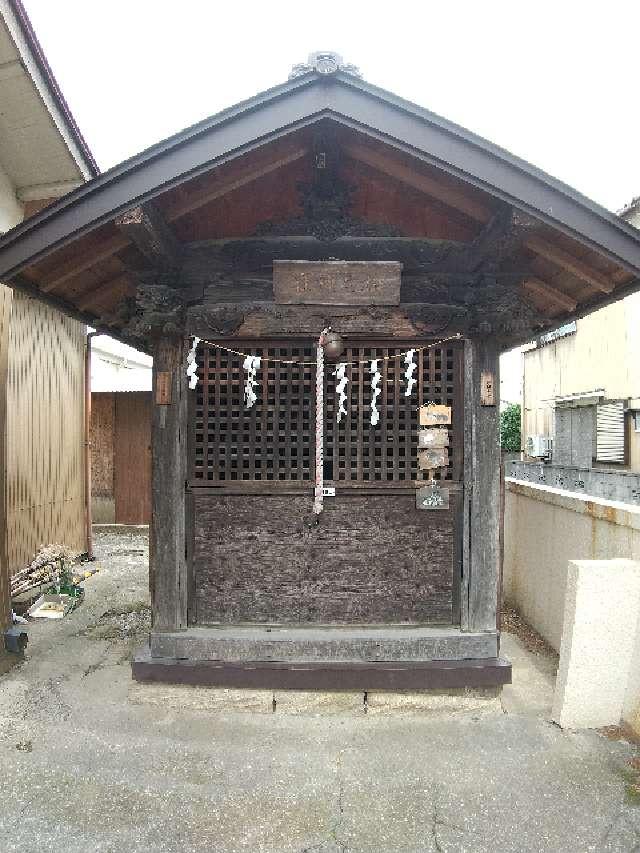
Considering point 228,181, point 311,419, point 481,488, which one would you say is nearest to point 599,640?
point 481,488

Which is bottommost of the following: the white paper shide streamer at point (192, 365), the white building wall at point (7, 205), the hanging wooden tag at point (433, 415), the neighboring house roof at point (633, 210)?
the hanging wooden tag at point (433, 415)

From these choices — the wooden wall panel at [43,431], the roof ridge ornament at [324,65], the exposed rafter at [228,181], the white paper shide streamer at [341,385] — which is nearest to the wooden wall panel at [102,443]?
the wooden wall panel at [43,431]

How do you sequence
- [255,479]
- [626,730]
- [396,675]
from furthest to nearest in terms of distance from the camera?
[255,479], [396,675], [626,730]

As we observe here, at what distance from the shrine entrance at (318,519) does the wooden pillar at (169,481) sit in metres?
0.13

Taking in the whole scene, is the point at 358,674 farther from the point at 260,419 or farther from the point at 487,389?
the point at 487,389

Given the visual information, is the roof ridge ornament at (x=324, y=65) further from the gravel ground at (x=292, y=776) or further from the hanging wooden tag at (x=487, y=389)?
the gravel ground at (x=292, y=776)

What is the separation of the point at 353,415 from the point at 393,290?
1.35 metres

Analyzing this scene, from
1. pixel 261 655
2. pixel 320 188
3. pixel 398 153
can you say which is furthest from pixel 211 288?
pixel 261 655

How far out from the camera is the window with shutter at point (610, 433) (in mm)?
17391

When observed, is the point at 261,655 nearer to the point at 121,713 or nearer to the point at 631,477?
the point at 121,713

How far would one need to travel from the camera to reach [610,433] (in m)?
17.9

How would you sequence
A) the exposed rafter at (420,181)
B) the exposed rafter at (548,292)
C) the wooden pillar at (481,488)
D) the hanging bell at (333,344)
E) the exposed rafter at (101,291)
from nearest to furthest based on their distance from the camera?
1. the exposed rafter at (420,181)
2. the hanging bell at (333,344)
3. the wooden pillar at (481,488)
4. the exposed rafter at (548,292)
5. the exposed rafter at (101,291)

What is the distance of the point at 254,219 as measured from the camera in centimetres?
572

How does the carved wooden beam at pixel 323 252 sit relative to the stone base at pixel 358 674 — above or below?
above
